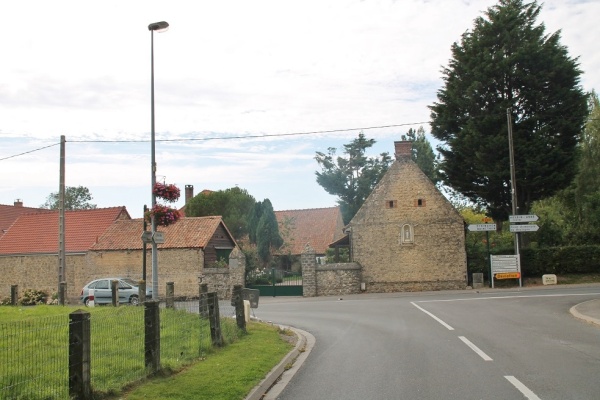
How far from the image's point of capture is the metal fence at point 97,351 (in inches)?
272

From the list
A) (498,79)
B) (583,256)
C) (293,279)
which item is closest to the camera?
(583,256)

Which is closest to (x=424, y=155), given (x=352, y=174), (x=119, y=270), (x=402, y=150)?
(x=352, y=174)

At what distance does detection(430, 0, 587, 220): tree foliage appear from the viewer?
33.2 meters

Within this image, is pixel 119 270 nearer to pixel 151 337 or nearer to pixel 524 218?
pixel 524 218

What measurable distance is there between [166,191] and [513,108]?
24044 mm

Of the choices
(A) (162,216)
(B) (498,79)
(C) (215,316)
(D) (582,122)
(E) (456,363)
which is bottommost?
(E) (456,363)

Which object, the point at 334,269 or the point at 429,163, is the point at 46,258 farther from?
the point at 429,163

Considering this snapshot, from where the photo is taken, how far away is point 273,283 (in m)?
35.4

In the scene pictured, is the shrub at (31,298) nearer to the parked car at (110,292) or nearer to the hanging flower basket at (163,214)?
the parked car at (110,292)

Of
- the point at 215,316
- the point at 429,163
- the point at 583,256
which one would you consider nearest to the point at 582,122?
the point at 583,256

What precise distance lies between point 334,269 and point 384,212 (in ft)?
15.1

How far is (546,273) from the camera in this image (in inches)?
1288

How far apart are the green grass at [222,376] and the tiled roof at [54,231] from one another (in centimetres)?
3129

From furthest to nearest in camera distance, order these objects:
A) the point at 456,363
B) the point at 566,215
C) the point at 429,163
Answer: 1. the point at 429,163
2. the point at 566,215
3. the point at 456,363
